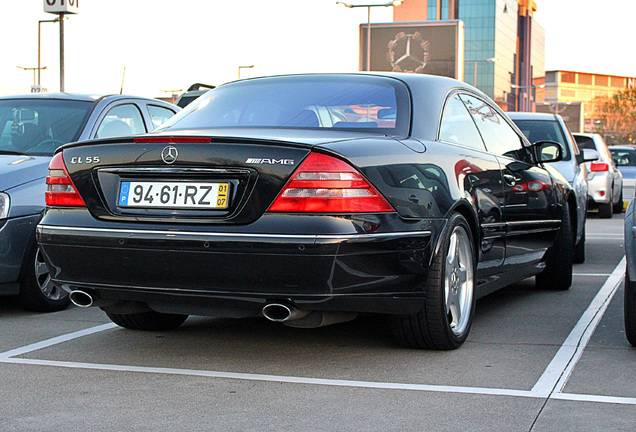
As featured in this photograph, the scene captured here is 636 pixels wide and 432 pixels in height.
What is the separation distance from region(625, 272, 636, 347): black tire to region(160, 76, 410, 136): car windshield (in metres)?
1.42

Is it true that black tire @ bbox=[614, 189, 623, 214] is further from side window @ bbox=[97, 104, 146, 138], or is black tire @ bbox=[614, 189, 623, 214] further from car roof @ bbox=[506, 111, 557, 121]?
side window @ bbox=[97, 104, 146, 138]

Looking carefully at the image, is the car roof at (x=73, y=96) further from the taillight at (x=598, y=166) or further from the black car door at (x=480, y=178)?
the taillight at (x=598, y=166)

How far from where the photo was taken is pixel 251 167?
4082 mm

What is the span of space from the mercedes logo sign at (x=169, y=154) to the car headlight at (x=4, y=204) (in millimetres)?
2069

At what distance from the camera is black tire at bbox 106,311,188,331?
539 cm

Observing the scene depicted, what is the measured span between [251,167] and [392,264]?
2.53 feet

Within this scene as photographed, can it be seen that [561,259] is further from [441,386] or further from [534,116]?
[534,116]

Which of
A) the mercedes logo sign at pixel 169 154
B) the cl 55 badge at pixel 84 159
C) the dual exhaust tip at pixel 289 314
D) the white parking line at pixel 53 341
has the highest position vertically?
the mercedes logo sign at pixel 169 154

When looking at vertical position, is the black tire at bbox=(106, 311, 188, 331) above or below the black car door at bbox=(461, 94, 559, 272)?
below

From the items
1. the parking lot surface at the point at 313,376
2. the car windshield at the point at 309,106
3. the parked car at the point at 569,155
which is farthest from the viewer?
the parked car at the point at 569,155

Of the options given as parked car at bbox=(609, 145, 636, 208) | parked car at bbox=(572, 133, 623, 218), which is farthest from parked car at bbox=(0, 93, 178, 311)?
parked car at bbox=(609, 145, 636, 208)

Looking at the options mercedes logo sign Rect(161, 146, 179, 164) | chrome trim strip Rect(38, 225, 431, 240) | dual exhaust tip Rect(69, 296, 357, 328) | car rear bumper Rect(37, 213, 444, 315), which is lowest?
dual exhaust tip Rect(69, 296, 357, 328)

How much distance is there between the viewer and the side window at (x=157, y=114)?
→ 7.84 metres

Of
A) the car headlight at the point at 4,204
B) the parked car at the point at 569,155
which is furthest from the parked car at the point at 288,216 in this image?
the parked car at the point at 569,155
